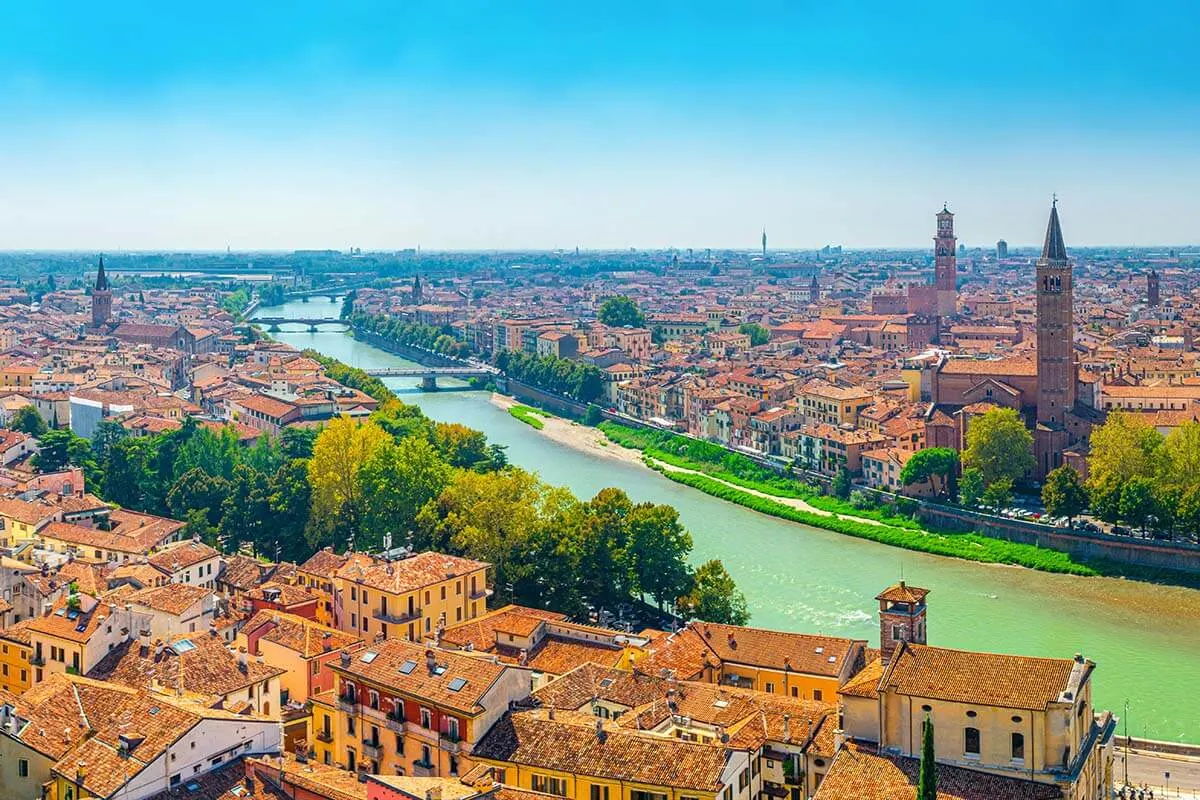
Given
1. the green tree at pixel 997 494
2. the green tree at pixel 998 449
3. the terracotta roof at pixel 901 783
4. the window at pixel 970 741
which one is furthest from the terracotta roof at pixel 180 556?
the green tree at pixel 998 449

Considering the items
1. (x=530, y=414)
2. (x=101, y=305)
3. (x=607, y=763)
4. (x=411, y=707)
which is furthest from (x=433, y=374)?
(x=607, y=763)

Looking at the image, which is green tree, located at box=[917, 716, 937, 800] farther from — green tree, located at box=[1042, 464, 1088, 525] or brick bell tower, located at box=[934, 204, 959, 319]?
brick bell tower, located at box=[934, 204, 959, 319]

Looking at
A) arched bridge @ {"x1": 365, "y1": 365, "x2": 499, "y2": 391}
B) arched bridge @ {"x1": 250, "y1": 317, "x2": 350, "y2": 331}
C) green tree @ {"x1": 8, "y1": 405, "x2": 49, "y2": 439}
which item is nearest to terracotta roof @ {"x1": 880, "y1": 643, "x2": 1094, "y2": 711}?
green tree @ {"x1": 8, "y1": 405, "x2": 49, "y2": 439}

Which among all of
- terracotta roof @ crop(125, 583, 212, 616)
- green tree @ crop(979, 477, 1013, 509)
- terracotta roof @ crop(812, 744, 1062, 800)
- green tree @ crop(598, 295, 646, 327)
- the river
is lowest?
the river

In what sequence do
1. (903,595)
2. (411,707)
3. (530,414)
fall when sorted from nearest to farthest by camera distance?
1. (411,707)
2. (903,595)
3. (530,414)

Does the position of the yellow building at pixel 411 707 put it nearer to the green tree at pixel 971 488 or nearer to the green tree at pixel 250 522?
the green tree at pixel 250 522

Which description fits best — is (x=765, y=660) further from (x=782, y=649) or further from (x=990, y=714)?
(x=990, y=714)
